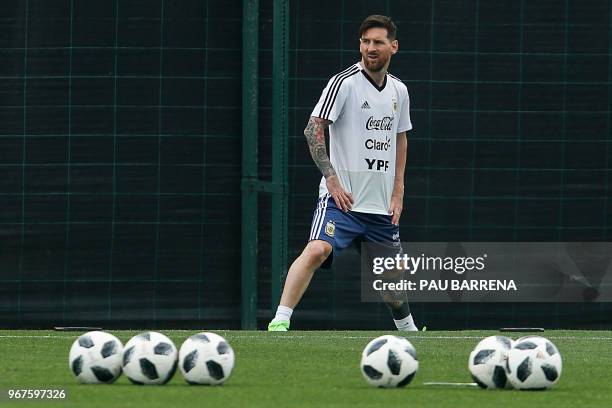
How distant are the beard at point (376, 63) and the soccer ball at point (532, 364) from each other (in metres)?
4.14

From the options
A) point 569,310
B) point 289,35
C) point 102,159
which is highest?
point 289,35

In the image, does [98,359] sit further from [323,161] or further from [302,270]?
[323,161]

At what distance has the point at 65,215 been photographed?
12320 millimetres

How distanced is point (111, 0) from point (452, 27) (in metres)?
2.72

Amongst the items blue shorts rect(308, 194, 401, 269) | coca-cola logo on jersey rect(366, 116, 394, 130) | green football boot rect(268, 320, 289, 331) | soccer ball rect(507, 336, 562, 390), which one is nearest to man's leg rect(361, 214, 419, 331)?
blue shorts rect(308, 194, 401, 269)

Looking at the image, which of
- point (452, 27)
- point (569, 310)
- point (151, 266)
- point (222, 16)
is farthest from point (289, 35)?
point (569, 310)

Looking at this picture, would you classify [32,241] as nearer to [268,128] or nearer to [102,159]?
[102,159]

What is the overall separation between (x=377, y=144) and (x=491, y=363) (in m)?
4.07

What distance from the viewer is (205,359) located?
6754mm

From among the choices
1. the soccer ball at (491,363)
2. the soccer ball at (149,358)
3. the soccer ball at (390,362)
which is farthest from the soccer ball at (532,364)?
the soccer ball at (149,358)

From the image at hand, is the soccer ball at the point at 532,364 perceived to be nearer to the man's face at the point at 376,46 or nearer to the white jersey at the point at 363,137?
the white jersey at the point at 363,137

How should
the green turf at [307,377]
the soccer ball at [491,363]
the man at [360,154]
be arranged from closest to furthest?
the green turf at [307,377]
the soccer ball at [491,363]
the man at [360,154]

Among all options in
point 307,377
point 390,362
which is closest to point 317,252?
point 307,377

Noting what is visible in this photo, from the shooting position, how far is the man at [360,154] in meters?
10.4
